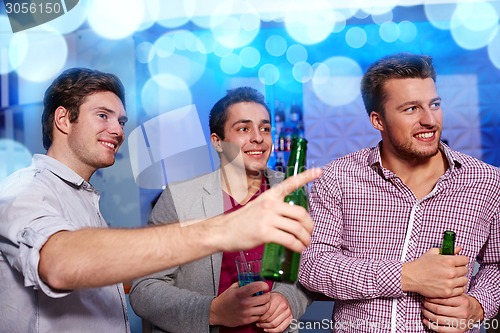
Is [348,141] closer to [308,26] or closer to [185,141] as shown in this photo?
[308,26]

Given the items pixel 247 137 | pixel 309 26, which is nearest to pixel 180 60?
pixel 309 26

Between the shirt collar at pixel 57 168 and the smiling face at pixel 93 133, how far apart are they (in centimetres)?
4

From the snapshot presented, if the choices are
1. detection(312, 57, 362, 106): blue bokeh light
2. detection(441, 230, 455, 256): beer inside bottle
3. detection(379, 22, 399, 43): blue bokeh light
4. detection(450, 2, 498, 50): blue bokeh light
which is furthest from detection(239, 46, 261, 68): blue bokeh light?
detection(441, 230, 455, 256): beer inside bottle

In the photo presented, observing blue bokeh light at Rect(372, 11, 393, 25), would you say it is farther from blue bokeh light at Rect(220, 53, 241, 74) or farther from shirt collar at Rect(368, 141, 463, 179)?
shirt collar at Rect(368, 141, 463, 179)

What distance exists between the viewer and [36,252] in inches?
28.8

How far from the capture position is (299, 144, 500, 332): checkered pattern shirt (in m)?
1.16

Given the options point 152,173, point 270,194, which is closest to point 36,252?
point 270,194

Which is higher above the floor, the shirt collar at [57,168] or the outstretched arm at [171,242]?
the shirt collar at [57,168]

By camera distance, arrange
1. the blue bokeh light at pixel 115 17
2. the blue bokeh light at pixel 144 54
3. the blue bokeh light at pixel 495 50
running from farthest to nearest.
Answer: the blue bokeh light at pixel 495 50, the blue bokeh light at pixel 115 17, the blue bokeh light at pixel 144 54

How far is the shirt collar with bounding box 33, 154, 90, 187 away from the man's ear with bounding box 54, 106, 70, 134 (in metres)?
0.10

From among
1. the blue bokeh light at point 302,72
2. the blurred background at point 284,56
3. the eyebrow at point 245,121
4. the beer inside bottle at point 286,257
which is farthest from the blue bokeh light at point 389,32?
the beer inside bottle at point 286,257

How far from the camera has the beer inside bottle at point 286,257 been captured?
2.48 ft

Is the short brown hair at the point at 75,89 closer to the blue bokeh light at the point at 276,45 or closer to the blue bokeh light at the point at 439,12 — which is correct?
the blue bokeh light at the point at 276,45

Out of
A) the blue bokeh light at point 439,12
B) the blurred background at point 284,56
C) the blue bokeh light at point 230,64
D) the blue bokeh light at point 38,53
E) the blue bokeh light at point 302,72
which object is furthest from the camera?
the blue bokeh light at point 302,72
